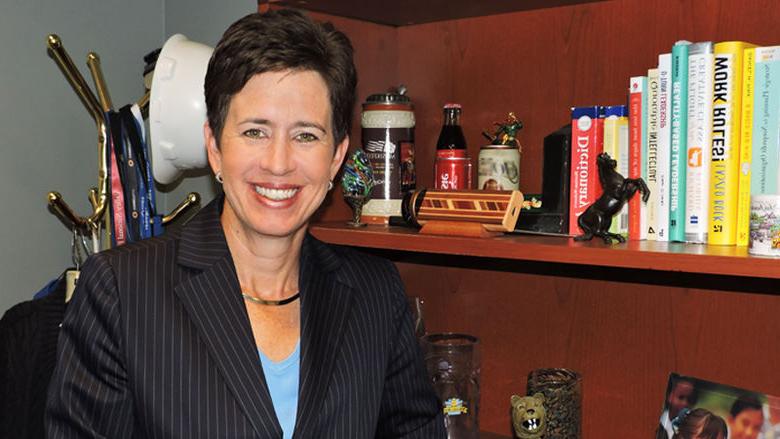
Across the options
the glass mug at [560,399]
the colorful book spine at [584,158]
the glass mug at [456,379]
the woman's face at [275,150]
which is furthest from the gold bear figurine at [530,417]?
the woman's face at [275,150]

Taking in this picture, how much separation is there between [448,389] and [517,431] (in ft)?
0.64

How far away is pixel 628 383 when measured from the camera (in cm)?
160

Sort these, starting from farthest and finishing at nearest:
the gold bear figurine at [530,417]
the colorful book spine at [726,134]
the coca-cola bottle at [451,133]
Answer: the coca-cola bottle at [451,133] < the gold bear figurine at [530,417] < the colorful book spine at [726,134]

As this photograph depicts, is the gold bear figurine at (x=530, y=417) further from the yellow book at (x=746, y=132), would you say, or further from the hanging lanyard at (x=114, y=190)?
the hanging lanyard at (x=114, y=190)

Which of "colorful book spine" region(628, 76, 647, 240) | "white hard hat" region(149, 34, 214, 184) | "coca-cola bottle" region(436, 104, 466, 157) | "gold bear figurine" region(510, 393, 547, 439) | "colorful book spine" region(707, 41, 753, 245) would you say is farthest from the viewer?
"coca-cola bottle" region(436, 104, 466, 157)

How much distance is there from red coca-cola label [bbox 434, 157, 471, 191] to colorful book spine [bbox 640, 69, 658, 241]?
16.0 inches

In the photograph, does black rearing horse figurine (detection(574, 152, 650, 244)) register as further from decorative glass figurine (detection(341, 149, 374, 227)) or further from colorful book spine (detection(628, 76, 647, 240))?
decorative glass figurine (detection(341, 149, 374, 227))

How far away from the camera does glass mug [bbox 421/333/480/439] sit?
165cm

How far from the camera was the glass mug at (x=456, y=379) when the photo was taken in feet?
5.40

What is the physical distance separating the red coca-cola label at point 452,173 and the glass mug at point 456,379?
291 mm

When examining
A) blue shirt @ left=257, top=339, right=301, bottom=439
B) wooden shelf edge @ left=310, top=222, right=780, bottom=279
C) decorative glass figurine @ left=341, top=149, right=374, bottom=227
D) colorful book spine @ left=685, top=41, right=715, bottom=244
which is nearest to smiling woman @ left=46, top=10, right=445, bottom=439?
blue shirt @ left=257, top=339, right=301, bottom=439

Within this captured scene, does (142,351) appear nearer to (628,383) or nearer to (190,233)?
(190,233)

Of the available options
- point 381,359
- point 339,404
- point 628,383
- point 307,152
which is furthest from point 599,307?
point 307,152

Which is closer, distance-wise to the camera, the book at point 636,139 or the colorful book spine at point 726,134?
the colorful book spine at point 726,134
